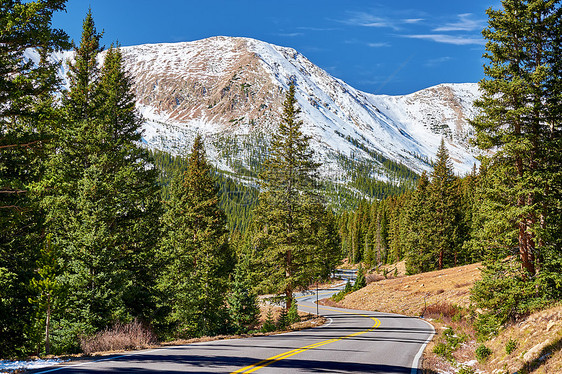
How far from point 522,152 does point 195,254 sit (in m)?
21.6

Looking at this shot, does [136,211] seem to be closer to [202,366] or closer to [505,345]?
[202,366]

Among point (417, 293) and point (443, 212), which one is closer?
point (417, 293)

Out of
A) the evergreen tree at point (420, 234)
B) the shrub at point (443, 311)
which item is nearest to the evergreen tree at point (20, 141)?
the shrub at point (443, 311)

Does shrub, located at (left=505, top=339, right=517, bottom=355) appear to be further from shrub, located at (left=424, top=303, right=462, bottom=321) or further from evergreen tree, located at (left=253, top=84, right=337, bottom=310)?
evergreen tree, located at (left=253, top=84, right=337, bottom=310)

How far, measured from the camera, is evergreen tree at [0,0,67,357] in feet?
38.9

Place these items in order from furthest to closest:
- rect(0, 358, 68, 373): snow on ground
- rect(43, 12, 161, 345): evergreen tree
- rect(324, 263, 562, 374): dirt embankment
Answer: rect(43, 12, 161, 345): evergreen tree < rect(324, 263, 562, 374): dirt embankment < rect(0, 358, 68, 373): snow on ground

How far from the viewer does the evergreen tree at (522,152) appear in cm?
1358

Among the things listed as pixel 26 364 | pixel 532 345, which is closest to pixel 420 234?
pixel 532 345

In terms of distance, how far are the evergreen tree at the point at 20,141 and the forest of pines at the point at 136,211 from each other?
0.05 metres

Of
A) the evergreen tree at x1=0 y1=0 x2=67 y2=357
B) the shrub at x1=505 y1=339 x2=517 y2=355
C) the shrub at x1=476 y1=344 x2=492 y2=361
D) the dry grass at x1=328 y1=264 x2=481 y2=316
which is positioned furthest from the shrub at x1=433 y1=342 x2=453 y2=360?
the evergreen tree at x1=0 y1=0 x2=67 y2=357

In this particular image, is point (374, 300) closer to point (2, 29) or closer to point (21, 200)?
point (21, 200)

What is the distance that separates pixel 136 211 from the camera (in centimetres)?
2112

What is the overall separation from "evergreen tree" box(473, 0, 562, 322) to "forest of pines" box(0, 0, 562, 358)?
2.1 inches

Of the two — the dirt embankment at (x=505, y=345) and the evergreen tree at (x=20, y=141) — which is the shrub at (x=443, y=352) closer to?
the dirt embankment at (x=505, y=345)
